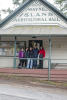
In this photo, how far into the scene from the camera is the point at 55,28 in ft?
55.3

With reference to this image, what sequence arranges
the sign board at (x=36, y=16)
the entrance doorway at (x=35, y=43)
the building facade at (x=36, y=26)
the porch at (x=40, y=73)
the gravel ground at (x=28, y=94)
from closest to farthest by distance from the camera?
Answer: the gravel ground at (x=28, y=94) < the porch at (x=40, y=73) < the building facade at (x=36, y=26) < the sign board at (x=36, y=16) < the entrance doorway at (x=35, y=43)

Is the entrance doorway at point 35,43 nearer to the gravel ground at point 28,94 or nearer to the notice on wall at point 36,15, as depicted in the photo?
the notice on wall at point 36,15

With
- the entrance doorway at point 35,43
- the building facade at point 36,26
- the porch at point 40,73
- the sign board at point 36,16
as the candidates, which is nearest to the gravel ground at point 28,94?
the porch at point 40,73

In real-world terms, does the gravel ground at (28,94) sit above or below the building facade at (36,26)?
below

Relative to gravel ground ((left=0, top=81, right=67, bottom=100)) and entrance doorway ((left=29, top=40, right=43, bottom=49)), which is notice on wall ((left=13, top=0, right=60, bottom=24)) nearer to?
entrance doorway ((left=29, top=40, right=43, bottom=49))

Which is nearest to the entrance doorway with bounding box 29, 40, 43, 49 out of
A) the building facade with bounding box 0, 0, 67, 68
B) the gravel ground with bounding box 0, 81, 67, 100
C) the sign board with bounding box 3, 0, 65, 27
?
Result: the building facade with bounding box 0, 0, 67, 68

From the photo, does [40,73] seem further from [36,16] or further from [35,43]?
[36,16]

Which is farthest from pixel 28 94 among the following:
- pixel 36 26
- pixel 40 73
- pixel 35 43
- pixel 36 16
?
pixel 36 16

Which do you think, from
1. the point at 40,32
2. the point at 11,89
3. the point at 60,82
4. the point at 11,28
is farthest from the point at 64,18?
the point at 11,89

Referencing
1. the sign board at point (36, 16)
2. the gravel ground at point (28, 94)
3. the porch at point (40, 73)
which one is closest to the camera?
the gravel ground at point (28, 94)

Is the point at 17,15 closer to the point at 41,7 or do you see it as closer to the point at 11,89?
the point at 41,7

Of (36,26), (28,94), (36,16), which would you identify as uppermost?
(36,16)

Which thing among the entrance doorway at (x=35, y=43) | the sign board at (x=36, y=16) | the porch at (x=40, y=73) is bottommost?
the porch at (x=40, y=73)

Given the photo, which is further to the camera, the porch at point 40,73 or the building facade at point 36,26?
the building facade at point 36,26
